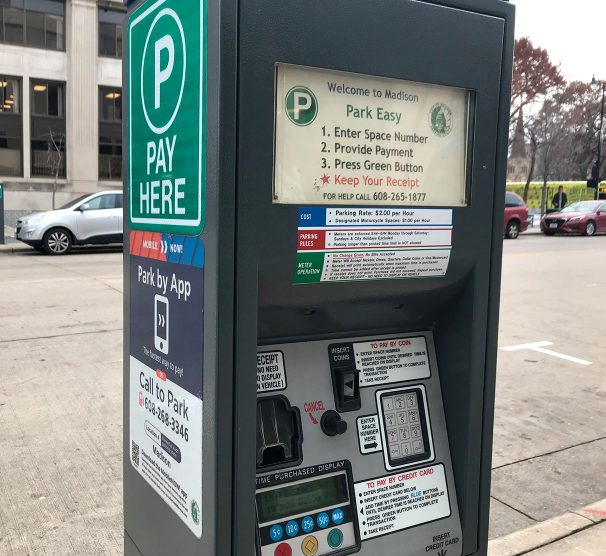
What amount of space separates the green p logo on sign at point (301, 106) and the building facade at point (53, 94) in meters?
25.1

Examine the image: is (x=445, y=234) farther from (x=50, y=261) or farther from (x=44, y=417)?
(x=50, y=261)

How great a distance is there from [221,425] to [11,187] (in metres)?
26.4

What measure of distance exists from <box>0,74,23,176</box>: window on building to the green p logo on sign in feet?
87.8

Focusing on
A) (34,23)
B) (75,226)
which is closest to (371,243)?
(75,226)

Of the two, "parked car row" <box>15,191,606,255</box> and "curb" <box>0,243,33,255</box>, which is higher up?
"parked car row" <box>15,191,606,255</box>

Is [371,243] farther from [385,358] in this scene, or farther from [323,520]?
[323,520]

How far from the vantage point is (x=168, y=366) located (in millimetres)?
1763

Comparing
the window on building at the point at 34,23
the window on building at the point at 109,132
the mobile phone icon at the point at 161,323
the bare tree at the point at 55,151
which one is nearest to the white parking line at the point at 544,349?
the mobile phone icon at the point at 161,323

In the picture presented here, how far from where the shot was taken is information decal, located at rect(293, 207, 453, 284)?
158 centimetres

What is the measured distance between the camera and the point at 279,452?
5.76ft

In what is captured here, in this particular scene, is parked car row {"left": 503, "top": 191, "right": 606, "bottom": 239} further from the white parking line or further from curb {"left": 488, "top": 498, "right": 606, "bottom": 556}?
curb {"left": 488, "top": 498, "right": 606, "bottom": 556}

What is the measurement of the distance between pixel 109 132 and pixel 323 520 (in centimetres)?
2696

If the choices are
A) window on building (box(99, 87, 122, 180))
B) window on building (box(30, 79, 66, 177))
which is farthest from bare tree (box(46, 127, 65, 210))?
window on building (box(99, 87, 122, 180))

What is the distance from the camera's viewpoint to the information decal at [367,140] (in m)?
1.54
